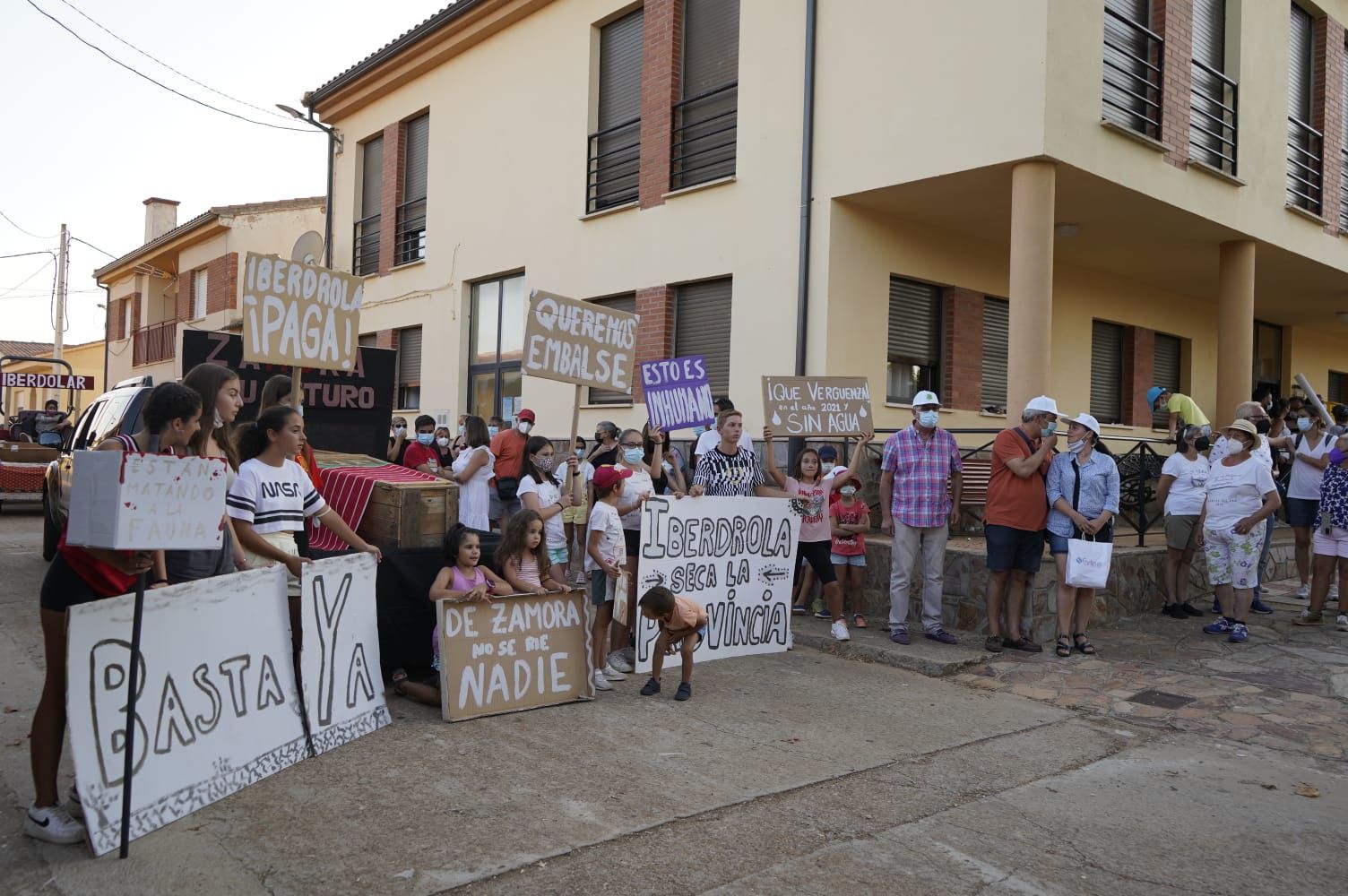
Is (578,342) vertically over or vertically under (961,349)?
under

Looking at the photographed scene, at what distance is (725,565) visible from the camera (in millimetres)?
7617

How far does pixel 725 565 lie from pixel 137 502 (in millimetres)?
4742

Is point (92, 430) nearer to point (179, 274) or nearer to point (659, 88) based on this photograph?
point (659, 88)

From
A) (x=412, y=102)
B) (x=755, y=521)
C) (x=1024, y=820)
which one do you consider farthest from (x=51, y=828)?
(x=412, y=102)

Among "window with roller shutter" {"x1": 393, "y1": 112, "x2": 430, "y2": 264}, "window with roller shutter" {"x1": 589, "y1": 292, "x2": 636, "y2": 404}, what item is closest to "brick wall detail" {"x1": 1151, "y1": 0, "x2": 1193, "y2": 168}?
"window with roller shutter" {"x1": 589, "y1": 292, "x2": 636, "y2": 404}

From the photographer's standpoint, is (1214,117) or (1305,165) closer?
(1214,117)

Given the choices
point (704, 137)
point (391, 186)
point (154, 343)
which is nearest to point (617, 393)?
point (704, 137)

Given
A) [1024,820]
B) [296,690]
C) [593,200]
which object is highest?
[593,200]

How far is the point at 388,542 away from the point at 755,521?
2.83 m

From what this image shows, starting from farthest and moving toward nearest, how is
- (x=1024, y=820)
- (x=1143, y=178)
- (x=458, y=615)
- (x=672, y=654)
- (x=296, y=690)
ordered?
(x=1143, y=178) → (x=672, y=654) → (x=458, y=615) → (x=296, y=690) → (x=1024, y=820)

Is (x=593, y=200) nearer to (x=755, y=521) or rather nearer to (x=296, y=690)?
(x=755, y=521)

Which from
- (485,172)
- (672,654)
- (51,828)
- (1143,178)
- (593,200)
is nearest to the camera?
(51,828)

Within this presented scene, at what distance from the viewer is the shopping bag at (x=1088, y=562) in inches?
298

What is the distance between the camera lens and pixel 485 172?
52.0ft
